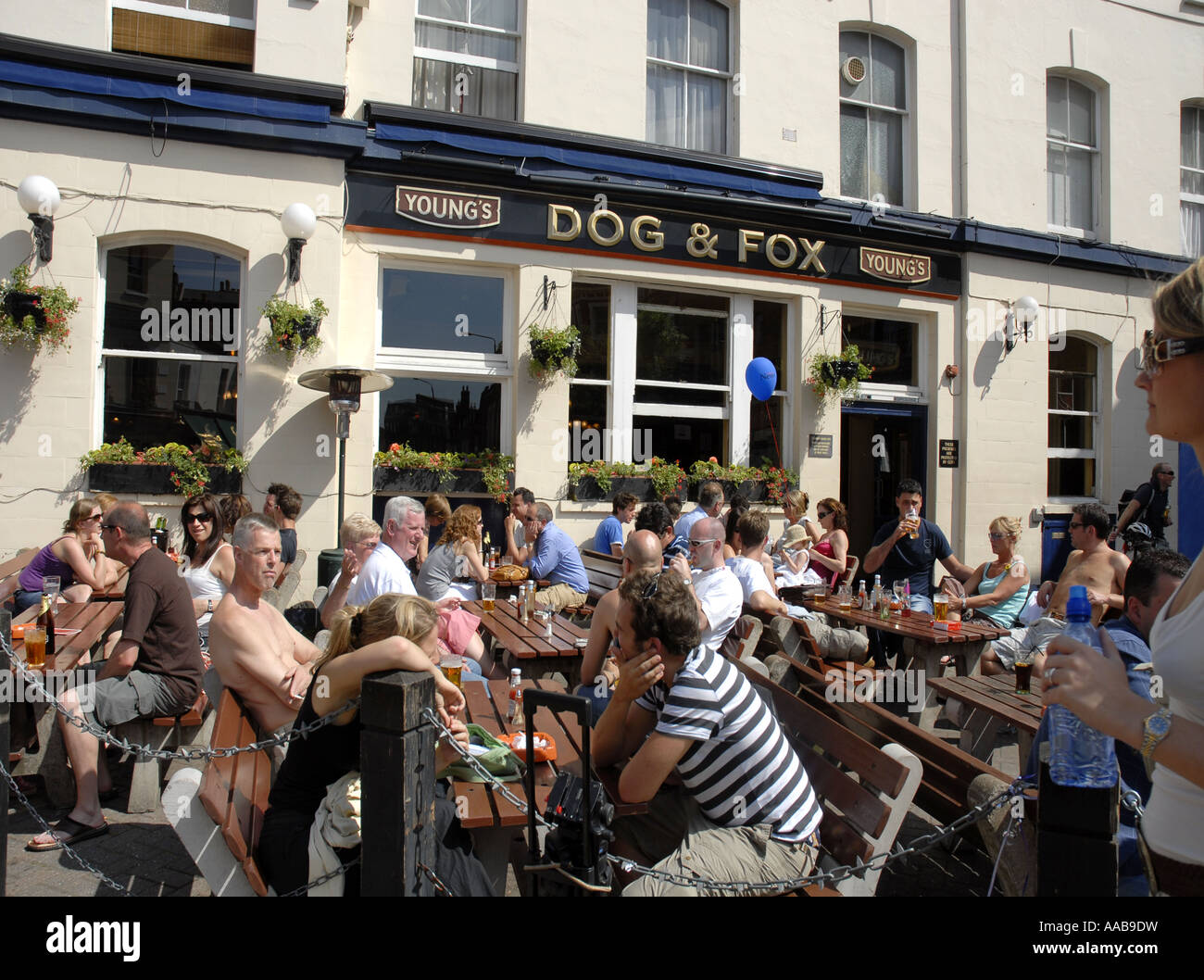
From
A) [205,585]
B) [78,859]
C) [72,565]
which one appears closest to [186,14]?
[72,565]

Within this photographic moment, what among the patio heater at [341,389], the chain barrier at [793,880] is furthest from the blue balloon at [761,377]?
the chain barrier at [793,880]

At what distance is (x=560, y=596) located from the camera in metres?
7.46

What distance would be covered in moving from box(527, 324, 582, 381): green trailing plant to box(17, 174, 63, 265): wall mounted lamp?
4.84 metres

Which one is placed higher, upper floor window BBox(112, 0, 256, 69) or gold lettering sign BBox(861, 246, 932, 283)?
upper floor window BBox(112, 0, 256, 69)

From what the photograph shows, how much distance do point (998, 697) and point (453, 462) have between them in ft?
21.1

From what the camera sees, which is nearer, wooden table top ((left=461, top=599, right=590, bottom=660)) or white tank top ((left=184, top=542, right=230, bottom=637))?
wooden table top ((left=461, top=599, right=590, bottom=660))

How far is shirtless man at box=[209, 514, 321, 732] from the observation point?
11.5 feet

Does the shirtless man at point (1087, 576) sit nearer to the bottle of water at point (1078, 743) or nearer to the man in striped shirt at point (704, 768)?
the man in striped shirt at point (704, 768)

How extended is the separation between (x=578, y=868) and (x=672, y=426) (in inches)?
339

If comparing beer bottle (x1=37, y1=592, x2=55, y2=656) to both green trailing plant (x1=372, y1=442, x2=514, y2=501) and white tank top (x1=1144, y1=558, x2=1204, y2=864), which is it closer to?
green trailing plant (x1=372, y1=442, x2=514, y2=501)

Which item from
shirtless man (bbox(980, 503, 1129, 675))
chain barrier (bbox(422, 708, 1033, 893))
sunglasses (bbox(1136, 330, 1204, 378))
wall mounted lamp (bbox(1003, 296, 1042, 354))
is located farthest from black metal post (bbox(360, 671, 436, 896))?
wall mounted lamp (bbox(1003, 296, 1042, 354))

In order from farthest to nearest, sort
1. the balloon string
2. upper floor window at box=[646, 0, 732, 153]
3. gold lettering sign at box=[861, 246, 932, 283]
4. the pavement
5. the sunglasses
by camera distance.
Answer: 1. gold lettering sign at box=[861, 246, 932, 283]
2. the balloon string
3. upper floor window at box=[646, 0, 732, 153]
4. the pavement
5. the sunglasses
